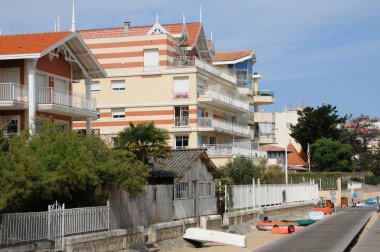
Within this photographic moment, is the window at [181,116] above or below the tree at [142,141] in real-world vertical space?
above

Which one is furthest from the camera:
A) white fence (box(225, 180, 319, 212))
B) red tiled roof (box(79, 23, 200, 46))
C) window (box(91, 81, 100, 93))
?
red tiled roof (box(79, 23, 200, 46))

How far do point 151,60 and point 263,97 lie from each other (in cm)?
2395

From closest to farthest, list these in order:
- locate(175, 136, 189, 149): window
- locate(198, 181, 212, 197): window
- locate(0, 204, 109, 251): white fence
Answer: locate(0, 204, 109, 251): white fence → locate(198, 181, 212, 197): window → locate(175, 136, 189, 149): window

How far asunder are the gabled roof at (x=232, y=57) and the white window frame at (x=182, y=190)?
1658 inches

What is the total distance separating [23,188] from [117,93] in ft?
144

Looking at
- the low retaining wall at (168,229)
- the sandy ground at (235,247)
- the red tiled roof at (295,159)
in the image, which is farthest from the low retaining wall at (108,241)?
the red tiled roof at (295,159)

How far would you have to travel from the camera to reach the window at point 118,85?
205 ft

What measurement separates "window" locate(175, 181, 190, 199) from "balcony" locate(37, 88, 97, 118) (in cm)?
895

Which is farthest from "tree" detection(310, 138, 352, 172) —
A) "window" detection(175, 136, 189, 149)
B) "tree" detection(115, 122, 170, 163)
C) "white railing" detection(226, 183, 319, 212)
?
"tree" detection(115, 122, 170, 163)

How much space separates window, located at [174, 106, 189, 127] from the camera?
6162cm

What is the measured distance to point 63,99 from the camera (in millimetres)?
39062

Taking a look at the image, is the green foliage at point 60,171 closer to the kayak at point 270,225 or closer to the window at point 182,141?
the kayak at point 270,225

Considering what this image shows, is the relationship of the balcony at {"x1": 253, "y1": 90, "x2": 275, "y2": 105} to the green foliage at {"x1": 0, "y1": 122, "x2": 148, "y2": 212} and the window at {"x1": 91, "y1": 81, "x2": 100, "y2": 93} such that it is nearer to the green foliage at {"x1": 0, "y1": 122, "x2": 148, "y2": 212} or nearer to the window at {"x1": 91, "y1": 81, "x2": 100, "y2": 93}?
the window at {"x1": 91, "y1": 81, "x2": 100, "y2": 93}

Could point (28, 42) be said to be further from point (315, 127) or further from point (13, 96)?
point (315, 127)
